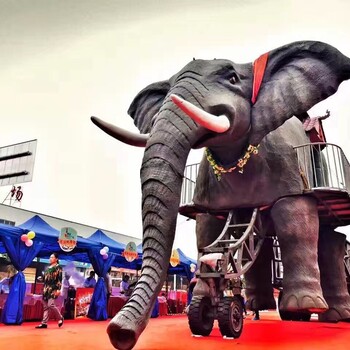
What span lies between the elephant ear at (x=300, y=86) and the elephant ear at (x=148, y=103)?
1.13 meters

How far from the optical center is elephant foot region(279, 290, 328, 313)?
3.98 metres

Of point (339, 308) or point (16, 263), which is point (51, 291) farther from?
point (339, 308)

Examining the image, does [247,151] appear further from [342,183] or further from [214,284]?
[342,183]

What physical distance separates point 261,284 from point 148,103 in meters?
3.24

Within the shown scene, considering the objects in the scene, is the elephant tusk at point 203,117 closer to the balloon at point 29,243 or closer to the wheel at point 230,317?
the wheel at point 230,317

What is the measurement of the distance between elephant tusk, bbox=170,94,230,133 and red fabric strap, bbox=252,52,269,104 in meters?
0.66

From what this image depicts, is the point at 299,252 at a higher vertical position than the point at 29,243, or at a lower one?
lower

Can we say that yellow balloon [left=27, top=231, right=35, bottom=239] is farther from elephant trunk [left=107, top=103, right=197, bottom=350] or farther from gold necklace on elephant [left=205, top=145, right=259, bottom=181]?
elephant trunk [left=107, top=103, right=197, bottom=350]

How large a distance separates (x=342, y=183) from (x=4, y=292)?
7.16 meters

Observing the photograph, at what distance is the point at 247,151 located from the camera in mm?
4137

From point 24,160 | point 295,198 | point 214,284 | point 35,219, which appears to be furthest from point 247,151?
point 24,160

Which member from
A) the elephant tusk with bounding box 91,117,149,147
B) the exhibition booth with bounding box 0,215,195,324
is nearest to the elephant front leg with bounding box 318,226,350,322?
the elephant tusk with bounding box 91,117,149,147

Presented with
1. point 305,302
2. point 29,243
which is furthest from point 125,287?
point 305,302

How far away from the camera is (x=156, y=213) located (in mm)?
2984
